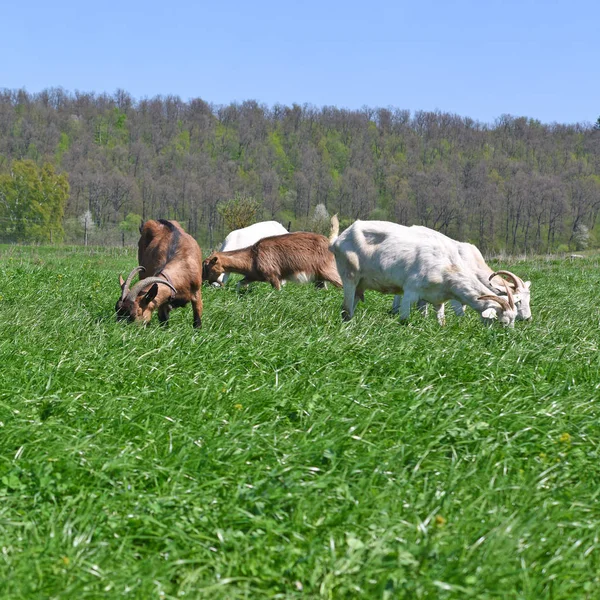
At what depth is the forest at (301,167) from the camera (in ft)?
376

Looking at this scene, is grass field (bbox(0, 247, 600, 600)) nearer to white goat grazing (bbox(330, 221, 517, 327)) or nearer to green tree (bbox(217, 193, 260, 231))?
white goat grazing (bbox(330, 221, 517, 327))

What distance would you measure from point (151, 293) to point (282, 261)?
565 centimetres

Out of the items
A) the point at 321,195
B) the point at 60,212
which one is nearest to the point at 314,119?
the point at 321,195

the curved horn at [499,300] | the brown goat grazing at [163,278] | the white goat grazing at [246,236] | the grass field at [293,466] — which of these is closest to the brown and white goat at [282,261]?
the white goat grazing at [246,236]

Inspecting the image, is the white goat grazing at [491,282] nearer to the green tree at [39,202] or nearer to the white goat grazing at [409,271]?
the white goat grazing at [409,271]

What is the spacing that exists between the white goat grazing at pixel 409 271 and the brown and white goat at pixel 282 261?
343 cm

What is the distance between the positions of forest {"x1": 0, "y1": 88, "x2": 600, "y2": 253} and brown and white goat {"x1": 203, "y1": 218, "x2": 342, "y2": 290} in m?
70.9

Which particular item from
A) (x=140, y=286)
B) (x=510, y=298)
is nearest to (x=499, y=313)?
(x=510, y=298)

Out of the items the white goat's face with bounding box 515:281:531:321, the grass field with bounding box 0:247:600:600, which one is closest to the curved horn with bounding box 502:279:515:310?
the white goat's face with bounding box 515:281:531:321

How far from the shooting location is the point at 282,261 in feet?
48.1

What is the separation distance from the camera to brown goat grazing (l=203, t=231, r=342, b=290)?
14484 millimetres

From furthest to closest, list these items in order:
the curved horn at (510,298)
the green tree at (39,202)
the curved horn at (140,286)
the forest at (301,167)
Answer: the forest at (301,167) < the green tree at (39,202) < the curved horn at (510,298) < the curved horn at (140,286)

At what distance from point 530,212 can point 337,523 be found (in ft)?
411

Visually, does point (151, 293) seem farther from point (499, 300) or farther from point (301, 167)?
point (301, 167)
